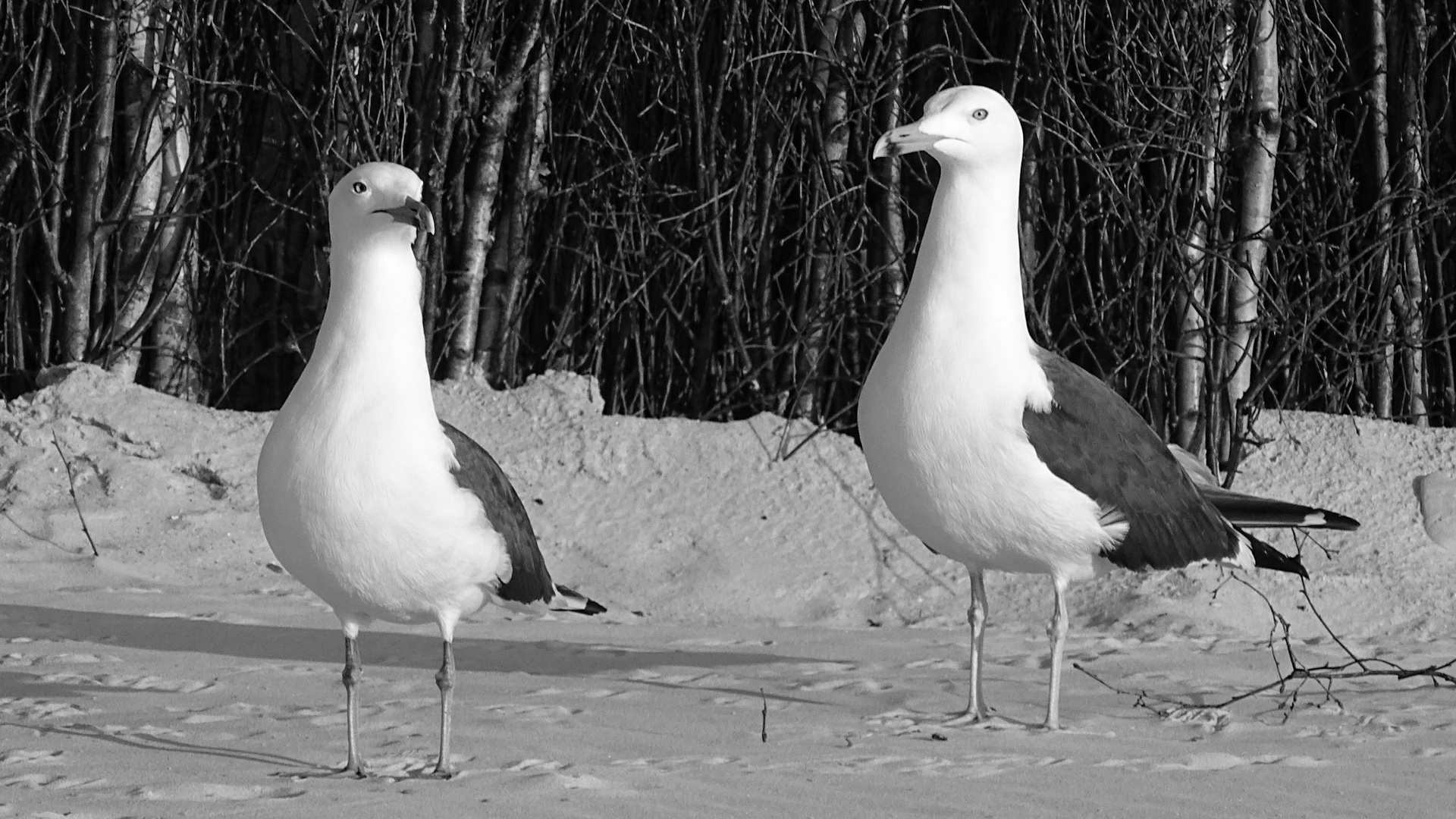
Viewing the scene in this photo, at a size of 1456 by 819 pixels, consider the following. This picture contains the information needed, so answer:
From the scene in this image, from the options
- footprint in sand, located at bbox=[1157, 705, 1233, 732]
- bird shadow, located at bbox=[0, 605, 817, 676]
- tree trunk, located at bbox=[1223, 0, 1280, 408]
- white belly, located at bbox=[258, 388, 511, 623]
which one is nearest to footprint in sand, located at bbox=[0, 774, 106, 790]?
white belly, located at bbox=[258, 388, 511, 623]

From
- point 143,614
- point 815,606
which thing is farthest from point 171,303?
point 815,606

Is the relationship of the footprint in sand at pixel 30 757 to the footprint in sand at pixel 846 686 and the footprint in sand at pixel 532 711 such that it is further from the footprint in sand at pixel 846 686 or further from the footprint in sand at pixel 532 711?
the footprint in sand at pixel 846 686

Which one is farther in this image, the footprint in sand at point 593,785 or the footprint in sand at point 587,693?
the footprint in sand at point 587,693

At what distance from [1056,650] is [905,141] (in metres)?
1.48

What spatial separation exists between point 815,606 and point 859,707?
1.93m

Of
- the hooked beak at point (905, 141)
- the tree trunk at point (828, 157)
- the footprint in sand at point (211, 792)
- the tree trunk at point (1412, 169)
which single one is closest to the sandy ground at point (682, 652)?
the footprint in sand at point (211, 792)

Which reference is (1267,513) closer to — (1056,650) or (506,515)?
(1056,650)

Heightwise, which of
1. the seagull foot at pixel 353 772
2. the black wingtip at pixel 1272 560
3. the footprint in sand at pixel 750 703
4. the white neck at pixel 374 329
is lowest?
the seagull foot at pixel 353 772

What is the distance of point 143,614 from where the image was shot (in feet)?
20.9

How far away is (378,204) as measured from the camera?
4383 millimetres

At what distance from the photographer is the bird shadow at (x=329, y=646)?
19.1ft

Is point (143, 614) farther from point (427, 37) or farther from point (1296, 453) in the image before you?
point (1296, 453)

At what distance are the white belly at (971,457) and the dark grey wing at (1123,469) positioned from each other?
6 cm

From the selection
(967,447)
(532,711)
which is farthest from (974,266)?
(532,711)
